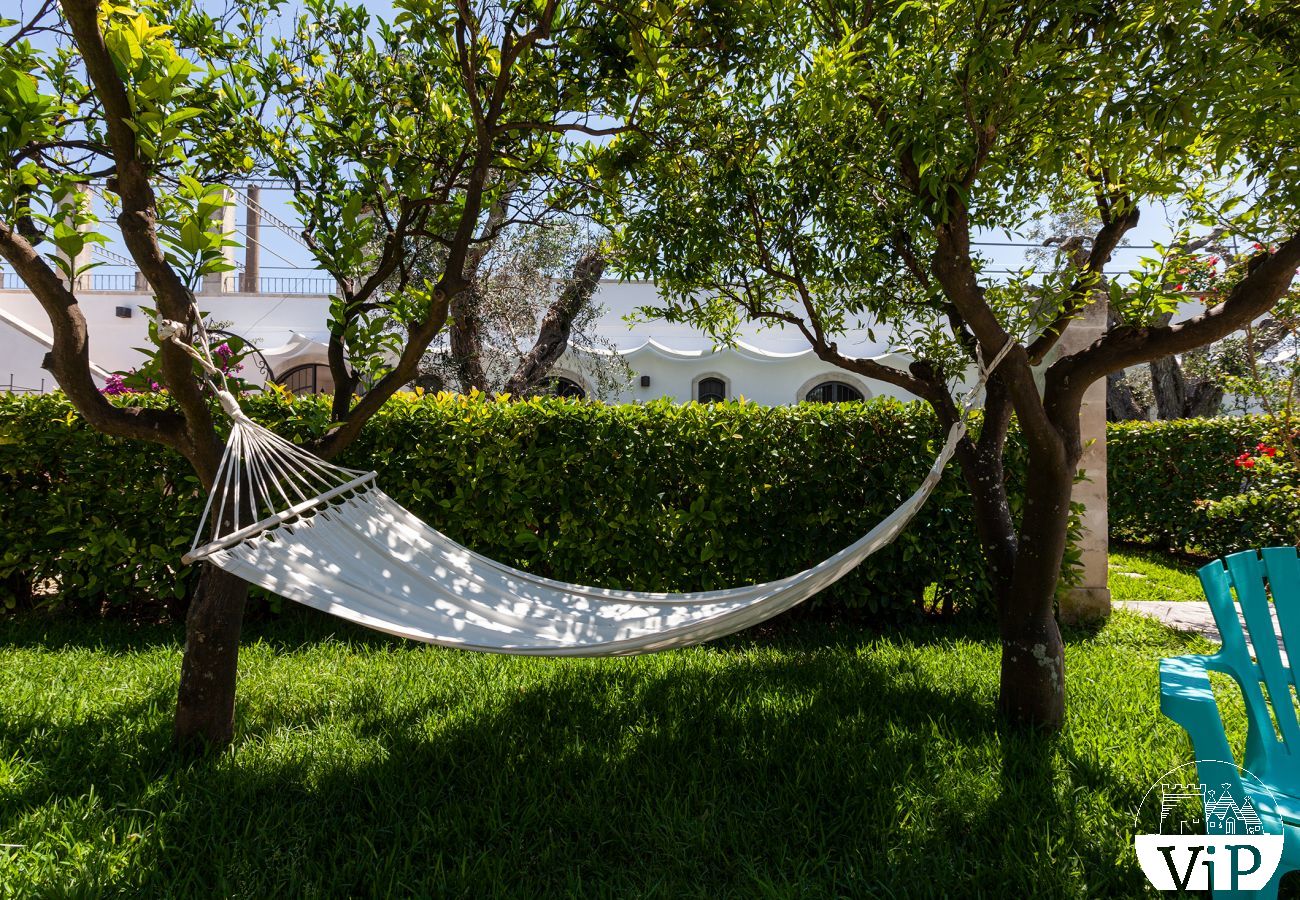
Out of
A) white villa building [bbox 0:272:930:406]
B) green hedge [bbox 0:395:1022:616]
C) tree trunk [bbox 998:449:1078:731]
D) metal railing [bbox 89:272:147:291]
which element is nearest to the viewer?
tree trunk [bbox 998:449:1078:731]

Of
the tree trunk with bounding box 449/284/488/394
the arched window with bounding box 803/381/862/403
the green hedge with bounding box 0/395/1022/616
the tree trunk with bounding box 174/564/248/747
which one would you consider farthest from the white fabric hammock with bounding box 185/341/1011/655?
the arched window with bounding box 803/381/862/403

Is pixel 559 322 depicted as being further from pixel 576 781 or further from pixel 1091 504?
pixel 576 781

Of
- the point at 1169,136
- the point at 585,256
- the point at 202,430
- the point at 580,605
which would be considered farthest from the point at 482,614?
the point at 585,256

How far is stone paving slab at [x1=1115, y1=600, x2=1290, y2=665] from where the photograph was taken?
3.93 metres

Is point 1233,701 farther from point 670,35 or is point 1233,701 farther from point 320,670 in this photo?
point 320,670

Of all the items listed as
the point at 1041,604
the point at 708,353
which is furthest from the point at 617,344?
the point at 1041,604

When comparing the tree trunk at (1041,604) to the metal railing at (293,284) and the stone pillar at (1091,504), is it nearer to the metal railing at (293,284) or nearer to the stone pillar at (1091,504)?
the stone pillar at (1091,504)

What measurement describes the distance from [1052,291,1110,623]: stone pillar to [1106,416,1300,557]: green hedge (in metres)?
2.83

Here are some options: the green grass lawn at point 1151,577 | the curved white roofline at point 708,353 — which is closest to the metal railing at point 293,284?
the curved white roofline at point 708,353

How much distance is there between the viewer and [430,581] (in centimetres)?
228

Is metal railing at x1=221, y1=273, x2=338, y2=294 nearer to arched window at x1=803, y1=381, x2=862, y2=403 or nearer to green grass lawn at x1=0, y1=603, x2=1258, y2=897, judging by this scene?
arched window at x1=803, y1=381, x2=862, y2=403

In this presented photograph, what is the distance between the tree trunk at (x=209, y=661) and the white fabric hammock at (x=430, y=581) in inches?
6.8

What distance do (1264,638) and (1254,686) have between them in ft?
0.50

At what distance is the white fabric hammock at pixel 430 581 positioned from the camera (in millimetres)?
1857
